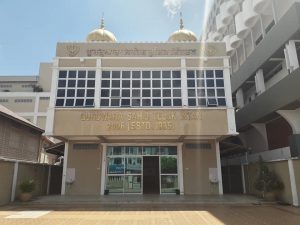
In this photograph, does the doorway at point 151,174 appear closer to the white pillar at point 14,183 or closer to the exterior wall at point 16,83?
the white pillar at point 14,183

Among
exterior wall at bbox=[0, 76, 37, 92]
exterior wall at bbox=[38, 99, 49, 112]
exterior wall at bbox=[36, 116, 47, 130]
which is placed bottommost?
exterior wall at bbox=[36, 116, 47, 130]

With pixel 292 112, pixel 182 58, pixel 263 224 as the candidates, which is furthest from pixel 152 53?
pixel 263 224

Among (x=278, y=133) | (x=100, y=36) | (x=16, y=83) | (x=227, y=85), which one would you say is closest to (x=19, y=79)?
(x=16, y=83)

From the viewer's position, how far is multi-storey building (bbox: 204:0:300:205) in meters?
14.2

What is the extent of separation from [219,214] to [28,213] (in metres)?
7.56

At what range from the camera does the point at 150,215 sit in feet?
35.2

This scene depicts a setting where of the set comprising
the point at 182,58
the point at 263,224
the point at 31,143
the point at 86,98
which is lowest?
the point at 263,224

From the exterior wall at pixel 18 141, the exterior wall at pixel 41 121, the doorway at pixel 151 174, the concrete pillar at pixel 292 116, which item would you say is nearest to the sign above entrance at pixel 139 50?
the concrete pillar at pixel 292 116

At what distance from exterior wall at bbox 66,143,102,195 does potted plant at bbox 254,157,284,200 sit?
374 inches

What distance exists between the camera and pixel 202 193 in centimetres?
1727

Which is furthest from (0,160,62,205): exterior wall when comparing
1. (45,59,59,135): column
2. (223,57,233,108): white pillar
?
(223,57,233,108): white pillar

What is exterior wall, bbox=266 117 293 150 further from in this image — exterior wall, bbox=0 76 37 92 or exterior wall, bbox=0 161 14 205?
exterior wall, bbox=0 76 37 92

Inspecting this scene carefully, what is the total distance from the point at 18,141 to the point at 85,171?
5.38 m

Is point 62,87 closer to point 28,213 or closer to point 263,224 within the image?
point 28,213
